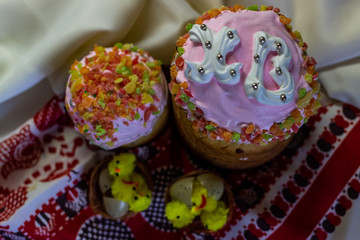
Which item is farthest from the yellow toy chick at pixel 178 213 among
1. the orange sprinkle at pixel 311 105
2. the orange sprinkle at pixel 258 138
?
the orange sprinkle at pixel 311 105

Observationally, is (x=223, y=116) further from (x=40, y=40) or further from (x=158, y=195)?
(x=40, y=40)

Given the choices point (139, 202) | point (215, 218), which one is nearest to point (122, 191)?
point (139, 202)

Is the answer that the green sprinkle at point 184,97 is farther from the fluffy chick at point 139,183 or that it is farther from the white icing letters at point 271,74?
the fluffy chick at point 139,183

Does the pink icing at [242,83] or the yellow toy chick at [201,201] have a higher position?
the pink icing at [242,83]

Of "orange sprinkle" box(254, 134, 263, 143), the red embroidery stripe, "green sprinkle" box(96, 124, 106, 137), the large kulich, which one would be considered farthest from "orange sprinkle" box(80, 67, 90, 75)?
the red embroidery stripe

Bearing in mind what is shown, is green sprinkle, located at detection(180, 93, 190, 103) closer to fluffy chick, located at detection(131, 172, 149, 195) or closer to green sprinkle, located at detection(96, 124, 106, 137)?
green sprinkle, located at detection(96, 124, 106, 137)
